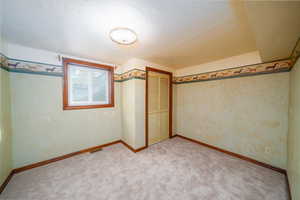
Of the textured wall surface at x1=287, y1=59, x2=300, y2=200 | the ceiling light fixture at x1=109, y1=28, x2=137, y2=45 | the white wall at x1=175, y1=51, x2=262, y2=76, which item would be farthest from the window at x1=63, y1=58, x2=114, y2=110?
the textured wall surface at x1=287, y1=59, x2=300, y2=200

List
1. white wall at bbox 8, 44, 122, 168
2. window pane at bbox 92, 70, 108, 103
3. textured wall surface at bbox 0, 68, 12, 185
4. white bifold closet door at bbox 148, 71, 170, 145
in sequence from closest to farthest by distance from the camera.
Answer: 1. textured wall surface at bbox 0, 68, 12, 185
2. white wall at bbox 8, 44, 122, 168
3. window pane at bbox 92, 70, 108, 103
4. white bifold closet door at bbox 148, 71, 170, 145

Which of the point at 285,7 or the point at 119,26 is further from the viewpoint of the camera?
the point at 119,26

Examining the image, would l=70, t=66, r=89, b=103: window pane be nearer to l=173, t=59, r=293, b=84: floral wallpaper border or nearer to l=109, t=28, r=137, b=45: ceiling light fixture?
l=109, t=28, r=137, b=45: ceiling light fixture

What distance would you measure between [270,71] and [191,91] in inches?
58.7

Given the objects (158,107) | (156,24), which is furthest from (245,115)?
(156,24)

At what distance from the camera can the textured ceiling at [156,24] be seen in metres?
0.97

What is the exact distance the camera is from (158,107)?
287 centimetres

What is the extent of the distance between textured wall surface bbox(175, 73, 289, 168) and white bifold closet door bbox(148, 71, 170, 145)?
28.4 inches

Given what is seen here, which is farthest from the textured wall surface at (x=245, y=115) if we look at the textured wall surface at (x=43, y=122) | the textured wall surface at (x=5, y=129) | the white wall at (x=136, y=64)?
the textured wall surface at (x=5, y=129)

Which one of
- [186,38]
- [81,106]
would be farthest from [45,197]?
[186,38]

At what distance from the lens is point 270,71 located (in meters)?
1.78

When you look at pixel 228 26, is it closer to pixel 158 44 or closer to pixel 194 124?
pixel 158 44

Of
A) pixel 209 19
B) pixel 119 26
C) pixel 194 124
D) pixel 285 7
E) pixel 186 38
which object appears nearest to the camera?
pixel 285 7

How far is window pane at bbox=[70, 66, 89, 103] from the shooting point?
7.27 ft
